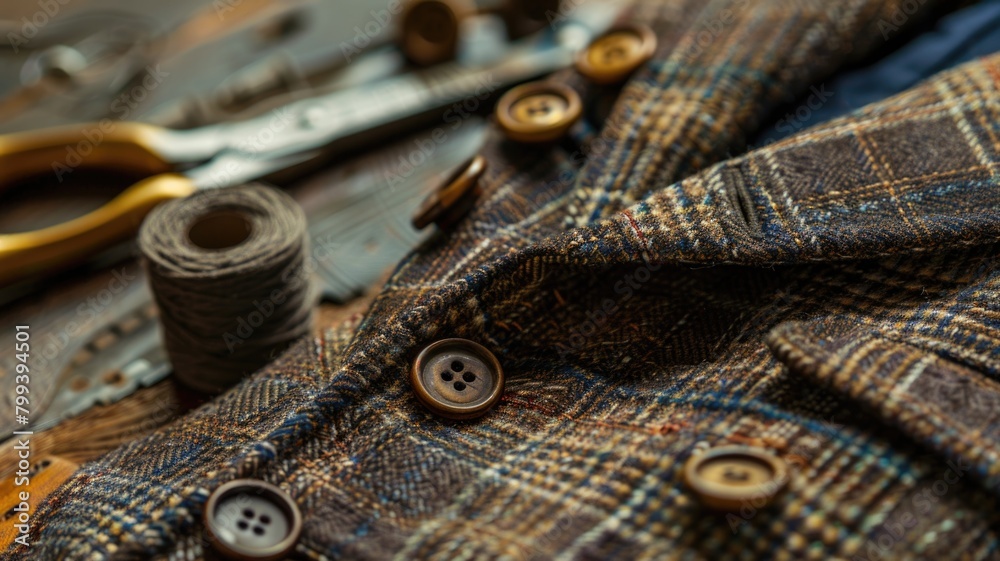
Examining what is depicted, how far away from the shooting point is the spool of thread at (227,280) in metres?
0.79

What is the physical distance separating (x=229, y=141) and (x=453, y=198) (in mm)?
383

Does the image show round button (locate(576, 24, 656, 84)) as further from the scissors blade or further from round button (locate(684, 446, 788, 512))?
round button (locate(684, 446, 788, 512))

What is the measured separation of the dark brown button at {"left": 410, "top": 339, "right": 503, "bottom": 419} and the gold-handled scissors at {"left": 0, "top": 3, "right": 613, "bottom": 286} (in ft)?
1.35

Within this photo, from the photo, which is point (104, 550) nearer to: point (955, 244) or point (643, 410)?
point (643, 410)

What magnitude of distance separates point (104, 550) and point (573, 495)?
0.31 meters

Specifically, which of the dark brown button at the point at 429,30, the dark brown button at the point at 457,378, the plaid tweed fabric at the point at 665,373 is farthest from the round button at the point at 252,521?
the dark brown button at the point at 429,30

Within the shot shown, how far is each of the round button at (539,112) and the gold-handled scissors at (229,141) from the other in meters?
0.21

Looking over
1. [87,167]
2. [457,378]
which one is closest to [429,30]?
[87,167]

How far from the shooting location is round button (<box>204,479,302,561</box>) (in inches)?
22.0

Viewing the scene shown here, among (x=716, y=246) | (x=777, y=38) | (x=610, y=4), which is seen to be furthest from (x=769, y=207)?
(x=610, y=4)

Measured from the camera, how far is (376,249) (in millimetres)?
975

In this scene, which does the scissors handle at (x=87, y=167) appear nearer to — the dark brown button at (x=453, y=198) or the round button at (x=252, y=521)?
the dark brown button at (x=453, y=198)

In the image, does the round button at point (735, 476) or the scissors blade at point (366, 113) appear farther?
the scissors blade at point (366, 113)

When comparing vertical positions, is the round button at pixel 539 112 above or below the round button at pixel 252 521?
above
